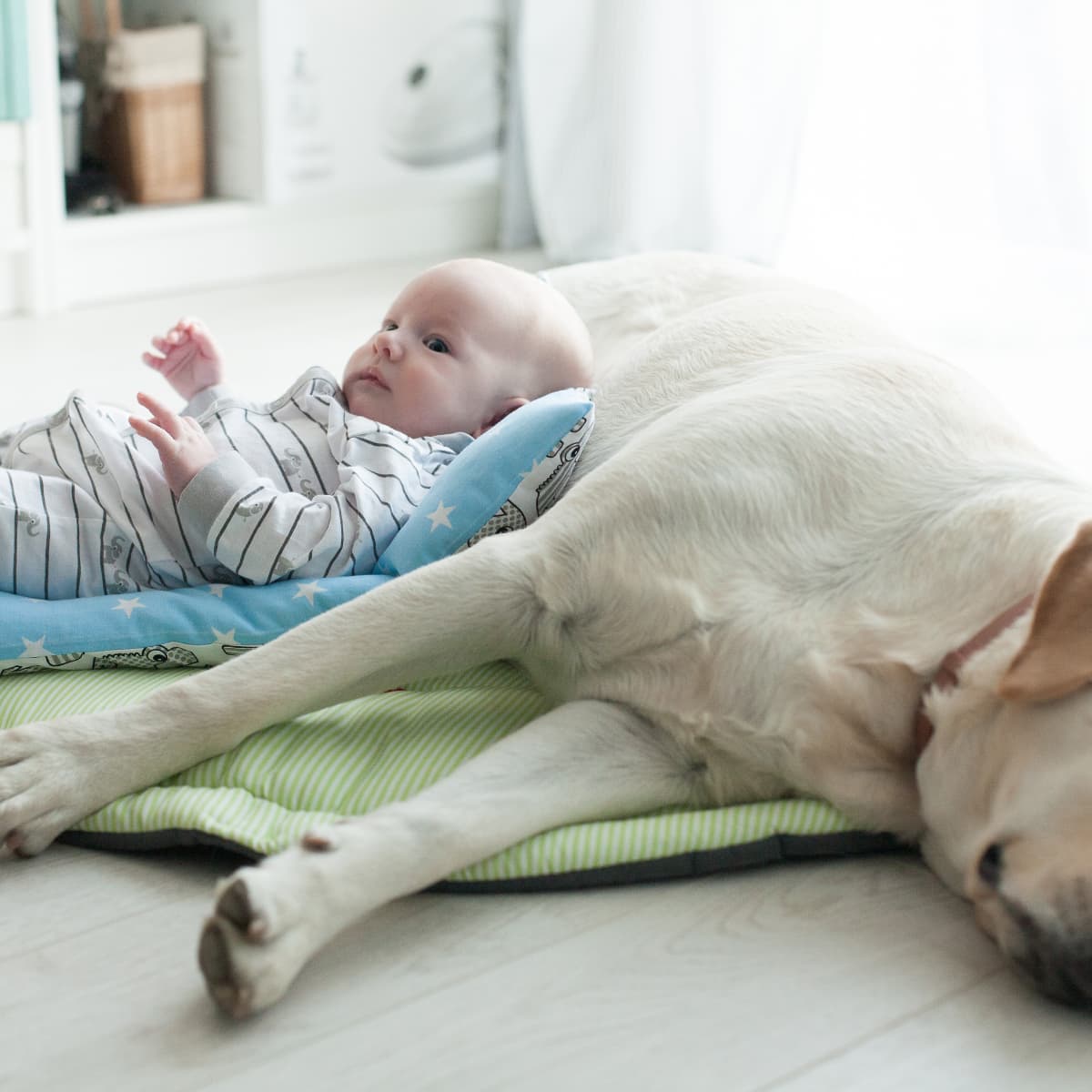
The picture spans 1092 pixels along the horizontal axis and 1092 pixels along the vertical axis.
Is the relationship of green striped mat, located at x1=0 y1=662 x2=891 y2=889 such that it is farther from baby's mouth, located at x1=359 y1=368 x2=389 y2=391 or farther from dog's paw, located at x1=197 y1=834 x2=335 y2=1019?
baby's mouth, located at x1=359 y1=368 x2=389 y2=391

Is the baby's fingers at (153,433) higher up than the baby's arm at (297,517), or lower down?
higher up

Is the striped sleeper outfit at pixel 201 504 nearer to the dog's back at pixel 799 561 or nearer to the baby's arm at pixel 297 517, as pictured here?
the baby's arm at pixel 297 517

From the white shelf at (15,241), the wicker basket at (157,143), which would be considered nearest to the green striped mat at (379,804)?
the white shelf at (15,241)

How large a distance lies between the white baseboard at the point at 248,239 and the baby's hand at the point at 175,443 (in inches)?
92.1

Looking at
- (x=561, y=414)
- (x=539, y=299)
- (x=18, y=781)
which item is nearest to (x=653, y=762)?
(x=561, y=414)

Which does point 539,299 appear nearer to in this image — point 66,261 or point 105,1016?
point 105,1016

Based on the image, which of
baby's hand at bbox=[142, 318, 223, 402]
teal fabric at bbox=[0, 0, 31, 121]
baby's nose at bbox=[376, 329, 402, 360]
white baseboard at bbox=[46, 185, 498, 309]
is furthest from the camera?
white baseboard at bbox=[46, 185, 498, 309]

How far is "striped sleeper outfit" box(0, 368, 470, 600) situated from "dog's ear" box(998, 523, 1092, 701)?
0.85 metres

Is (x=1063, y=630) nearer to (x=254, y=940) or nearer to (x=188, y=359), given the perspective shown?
(x=254, y=940)

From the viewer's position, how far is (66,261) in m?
3.97

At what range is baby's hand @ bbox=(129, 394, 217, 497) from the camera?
1.73 m

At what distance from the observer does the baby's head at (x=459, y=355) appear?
6.59 ft

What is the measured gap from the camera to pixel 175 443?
68.9 inches

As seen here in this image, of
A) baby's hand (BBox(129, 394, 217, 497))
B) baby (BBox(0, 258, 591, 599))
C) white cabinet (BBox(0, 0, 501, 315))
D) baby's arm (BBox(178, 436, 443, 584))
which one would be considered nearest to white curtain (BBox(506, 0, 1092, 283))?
white cabinet (BBox(0, 0, 501, 315))
